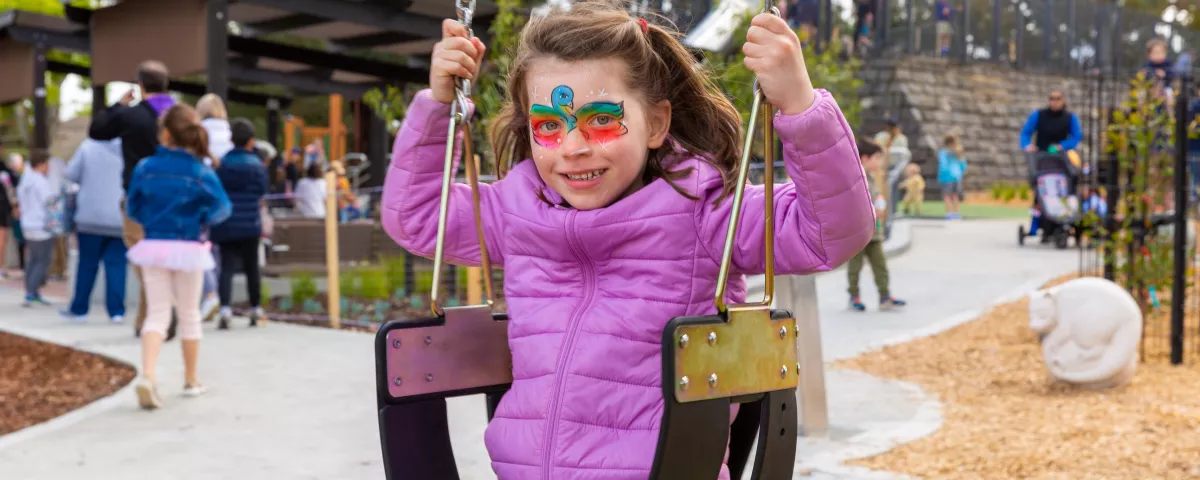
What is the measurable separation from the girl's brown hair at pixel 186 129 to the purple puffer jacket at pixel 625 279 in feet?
15.0

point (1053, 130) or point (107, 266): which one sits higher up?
Answer: point (1053, 130)

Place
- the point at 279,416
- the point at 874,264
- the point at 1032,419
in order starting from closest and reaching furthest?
the point at 1032,419 → the point at 279,416 → the point at 874,264

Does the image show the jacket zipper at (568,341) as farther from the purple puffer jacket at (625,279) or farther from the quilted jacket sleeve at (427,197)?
the quilted jacket sleeve at (427,197)

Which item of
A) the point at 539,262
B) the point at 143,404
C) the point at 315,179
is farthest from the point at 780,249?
the point at 315,179

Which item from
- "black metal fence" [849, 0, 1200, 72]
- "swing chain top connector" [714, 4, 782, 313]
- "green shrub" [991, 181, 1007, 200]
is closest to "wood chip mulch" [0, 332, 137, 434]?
"swing chain top connector" [714, 4, 782, 313]

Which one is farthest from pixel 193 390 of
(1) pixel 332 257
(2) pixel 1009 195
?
(2) pixel 1009 195

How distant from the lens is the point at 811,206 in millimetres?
2115

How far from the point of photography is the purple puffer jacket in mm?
2104

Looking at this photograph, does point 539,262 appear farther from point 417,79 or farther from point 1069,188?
point 417,79

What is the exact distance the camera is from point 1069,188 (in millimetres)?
13367

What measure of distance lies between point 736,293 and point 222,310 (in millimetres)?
7381

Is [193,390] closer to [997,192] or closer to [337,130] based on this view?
[997,192]

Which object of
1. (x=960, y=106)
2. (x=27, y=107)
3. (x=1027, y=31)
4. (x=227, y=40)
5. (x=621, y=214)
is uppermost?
(x=1027, y=31)

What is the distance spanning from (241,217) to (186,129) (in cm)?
253
